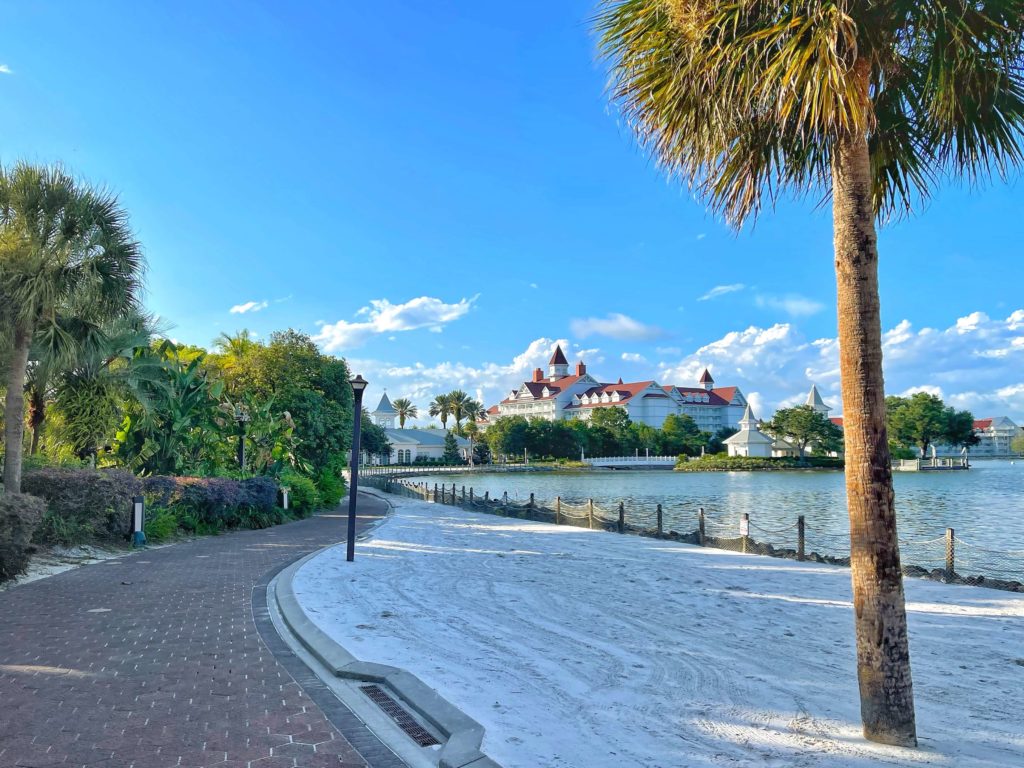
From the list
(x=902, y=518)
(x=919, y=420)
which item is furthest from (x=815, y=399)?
(x=902, y=518)

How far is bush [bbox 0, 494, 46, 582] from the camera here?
9.64 metres

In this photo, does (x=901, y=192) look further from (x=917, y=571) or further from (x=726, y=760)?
(x=917, y=571)

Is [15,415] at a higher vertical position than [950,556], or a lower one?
higher

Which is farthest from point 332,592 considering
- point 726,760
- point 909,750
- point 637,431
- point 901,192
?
point 637,431

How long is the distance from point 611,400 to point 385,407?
45910 mm

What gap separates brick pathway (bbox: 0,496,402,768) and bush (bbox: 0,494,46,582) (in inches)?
16.2

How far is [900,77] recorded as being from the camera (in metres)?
5.02

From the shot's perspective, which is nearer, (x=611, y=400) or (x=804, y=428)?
(x=804, y=428)

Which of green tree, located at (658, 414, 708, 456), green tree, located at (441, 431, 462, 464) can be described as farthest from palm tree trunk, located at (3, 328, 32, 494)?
green tree, located at (658, 414, 708, 456)

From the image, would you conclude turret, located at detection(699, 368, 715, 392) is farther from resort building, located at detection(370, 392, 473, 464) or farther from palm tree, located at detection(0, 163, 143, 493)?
palm tree, located at detection(0, 163, 143, 493)

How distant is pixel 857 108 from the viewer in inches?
168

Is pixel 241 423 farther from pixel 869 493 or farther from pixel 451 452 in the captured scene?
pixel 451 452

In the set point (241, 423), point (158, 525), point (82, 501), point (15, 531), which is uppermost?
point (241, 423)

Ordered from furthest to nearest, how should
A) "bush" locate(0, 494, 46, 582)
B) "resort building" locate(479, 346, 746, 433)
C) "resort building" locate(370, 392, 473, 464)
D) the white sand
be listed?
"resort building" locate(479, 346, 746, 433) < "resort building" locate(370, 392, 473, 464) < "bush" locate(0, 494, 46, 582) < the white sand
